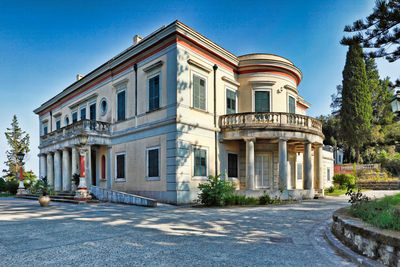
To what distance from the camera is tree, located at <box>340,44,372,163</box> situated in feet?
112

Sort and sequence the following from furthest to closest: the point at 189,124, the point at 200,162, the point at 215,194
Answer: the point at 200,162 < the point at 189,124 < the point at 215,194

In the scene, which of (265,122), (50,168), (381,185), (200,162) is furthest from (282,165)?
(50,168)

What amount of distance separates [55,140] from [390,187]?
97.6ft

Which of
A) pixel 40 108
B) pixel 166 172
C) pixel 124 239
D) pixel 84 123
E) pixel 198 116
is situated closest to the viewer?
pixel 124 239

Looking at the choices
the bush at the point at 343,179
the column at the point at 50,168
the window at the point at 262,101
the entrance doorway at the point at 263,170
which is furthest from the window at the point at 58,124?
the bush at the point at 343,179

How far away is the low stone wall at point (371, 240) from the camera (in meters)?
4.49

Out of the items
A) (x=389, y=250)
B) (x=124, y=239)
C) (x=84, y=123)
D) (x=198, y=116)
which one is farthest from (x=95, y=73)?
(x=389, y=250)

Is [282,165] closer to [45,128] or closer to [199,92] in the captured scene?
[199,92]

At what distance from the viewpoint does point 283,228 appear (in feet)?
27.7

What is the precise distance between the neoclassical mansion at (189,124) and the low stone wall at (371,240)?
9322 millimetres

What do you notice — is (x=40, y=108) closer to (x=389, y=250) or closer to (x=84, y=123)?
(x=84, y=123)

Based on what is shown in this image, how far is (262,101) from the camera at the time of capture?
2025 centimetres

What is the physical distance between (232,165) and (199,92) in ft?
18.1

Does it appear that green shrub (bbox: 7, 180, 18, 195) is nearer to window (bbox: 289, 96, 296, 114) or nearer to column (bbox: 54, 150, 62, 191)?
column (bbox: 54, 150, 62, 191)
